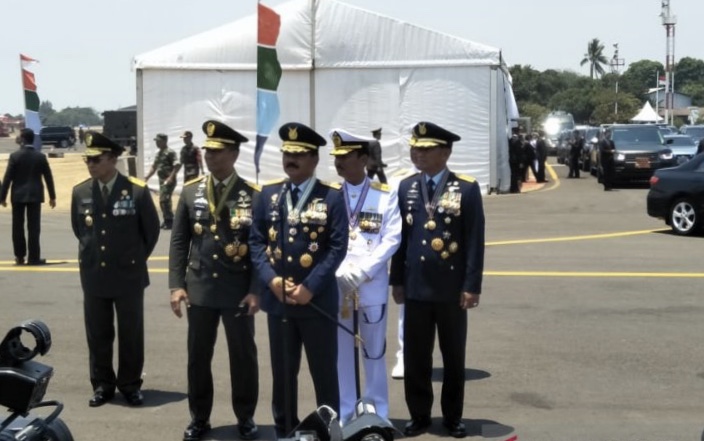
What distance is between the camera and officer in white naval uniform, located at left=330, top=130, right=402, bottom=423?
21.8 ft

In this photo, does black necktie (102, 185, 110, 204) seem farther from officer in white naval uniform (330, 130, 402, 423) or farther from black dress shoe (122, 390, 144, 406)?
officer in white naval uniform (330, 130, 402, 423)

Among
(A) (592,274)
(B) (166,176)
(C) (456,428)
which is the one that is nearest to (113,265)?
(C) (456,428)

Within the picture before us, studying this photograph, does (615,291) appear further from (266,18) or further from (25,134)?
(25,134)

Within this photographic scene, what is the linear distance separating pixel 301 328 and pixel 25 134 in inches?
376

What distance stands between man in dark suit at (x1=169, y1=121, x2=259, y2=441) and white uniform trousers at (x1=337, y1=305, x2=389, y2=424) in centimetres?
58

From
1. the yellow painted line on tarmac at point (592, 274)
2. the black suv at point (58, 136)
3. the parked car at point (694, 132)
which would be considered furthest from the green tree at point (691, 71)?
the yellow painted line on tarmac at point (592, 274)

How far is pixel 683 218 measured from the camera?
1825cm

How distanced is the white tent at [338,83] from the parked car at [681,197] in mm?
9357

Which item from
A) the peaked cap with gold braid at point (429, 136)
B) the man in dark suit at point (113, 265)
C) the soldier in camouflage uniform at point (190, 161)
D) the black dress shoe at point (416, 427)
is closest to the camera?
the peaked cap with gold braid at point (429, 136)

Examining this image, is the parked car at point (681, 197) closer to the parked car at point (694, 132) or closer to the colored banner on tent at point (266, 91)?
the colored banner on tent at point (266, 91)

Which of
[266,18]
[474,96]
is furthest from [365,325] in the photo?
[474,96]

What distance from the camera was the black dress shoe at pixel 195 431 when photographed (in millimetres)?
6816

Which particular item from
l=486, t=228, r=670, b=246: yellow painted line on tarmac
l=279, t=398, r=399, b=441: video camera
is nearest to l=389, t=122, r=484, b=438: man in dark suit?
l=279, t=398, r=399, b=441: video camera

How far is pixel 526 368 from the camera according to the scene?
8.86m
